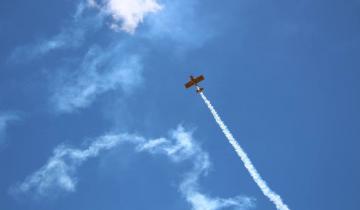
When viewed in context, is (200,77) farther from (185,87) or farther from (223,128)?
(223,128)

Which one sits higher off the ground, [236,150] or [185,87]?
[185,87]

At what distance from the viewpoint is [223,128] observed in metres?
117

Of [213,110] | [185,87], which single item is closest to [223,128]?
[213,110]

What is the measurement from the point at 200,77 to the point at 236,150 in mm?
17474

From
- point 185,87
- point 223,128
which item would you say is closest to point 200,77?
point 185,87

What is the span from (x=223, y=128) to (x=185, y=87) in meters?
12.0

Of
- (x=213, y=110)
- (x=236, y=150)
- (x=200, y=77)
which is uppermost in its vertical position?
(x=200, y=77)

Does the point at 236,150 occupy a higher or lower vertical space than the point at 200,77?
lower

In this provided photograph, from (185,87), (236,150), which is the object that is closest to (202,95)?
(185,87)

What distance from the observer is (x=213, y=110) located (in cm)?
11844

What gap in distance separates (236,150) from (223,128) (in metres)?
5.25

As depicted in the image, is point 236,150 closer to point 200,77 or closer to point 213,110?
point 213,110

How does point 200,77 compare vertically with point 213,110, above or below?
above

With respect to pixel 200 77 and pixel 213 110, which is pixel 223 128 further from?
pixel 200 77
